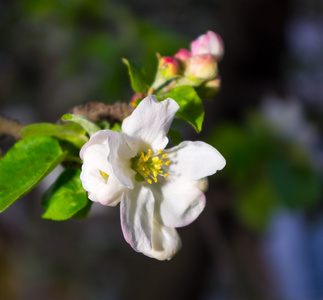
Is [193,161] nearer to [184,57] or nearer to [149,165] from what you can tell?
[149,165]

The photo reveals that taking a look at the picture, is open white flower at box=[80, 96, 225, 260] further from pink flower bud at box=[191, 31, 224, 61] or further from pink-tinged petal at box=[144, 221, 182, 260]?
pink flower bud at box=[191, 31, 224, 61]

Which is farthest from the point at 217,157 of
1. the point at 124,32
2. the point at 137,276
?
the point at 124,32

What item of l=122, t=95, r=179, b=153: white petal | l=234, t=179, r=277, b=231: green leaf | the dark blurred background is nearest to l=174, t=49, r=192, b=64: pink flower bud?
l=122, t=95, r=179, b=153: white petal

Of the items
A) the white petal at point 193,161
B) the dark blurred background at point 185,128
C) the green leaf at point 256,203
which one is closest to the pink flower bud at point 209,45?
the white petal at point 193,161

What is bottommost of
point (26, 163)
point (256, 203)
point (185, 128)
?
point (256, 203)

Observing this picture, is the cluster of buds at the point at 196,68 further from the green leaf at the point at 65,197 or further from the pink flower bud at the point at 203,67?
the green leaf at the point at 65,197

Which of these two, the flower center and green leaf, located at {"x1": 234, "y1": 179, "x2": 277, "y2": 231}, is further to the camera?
green leaf, located at {"x1": 234, "y1": 179, "x2": 277, "y2": 231}

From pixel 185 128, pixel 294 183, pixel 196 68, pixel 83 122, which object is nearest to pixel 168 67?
pixel 196 68
